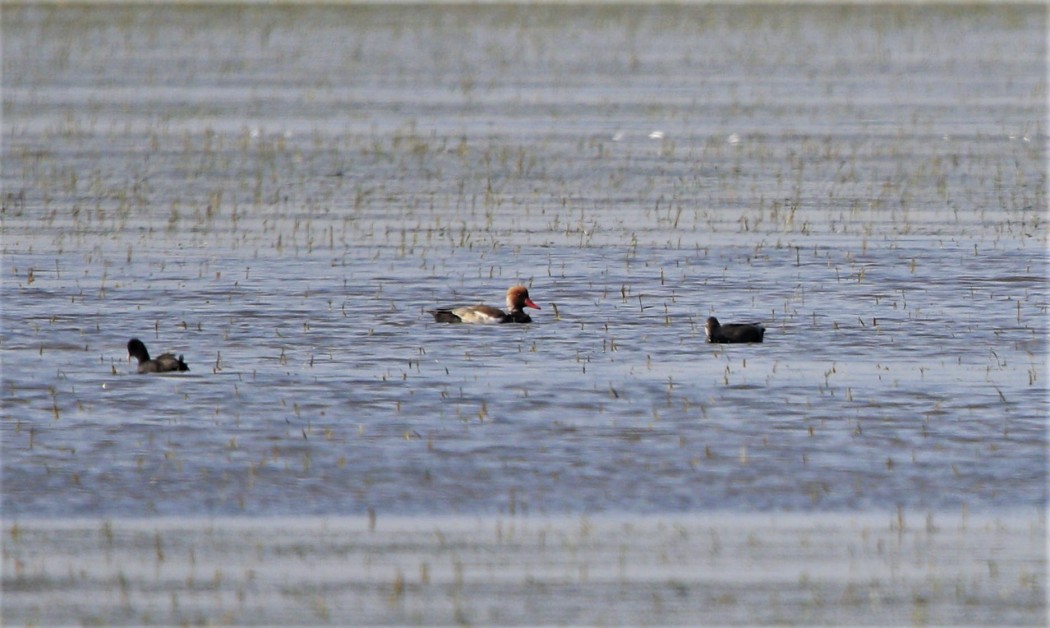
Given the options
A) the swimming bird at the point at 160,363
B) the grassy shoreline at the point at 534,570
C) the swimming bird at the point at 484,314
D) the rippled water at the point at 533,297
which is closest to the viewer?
the grassy shoreline at the point at 534,570

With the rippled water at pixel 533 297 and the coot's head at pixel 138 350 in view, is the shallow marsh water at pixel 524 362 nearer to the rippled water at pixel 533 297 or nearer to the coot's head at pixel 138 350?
the rippled water at pixel 533 297

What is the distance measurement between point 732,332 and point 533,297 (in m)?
3.10

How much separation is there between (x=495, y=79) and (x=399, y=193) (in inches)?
1029

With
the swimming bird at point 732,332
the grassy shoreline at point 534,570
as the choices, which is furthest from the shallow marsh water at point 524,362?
the swimming bird at point 732,332

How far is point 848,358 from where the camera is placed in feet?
50.0

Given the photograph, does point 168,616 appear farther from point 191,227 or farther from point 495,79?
point 495,79

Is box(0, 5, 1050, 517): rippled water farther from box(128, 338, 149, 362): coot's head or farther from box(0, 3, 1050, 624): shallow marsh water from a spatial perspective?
box(128, 338, 149, 362): coot's head

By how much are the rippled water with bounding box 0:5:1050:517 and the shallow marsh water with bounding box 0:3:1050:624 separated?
53 millimetres

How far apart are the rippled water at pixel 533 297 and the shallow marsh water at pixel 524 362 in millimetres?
53

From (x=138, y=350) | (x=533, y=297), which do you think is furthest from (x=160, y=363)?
(x=533, y=297)

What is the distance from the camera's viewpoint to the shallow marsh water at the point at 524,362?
970 cm

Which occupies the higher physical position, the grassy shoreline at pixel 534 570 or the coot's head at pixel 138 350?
the coot's head at pixel 138 350

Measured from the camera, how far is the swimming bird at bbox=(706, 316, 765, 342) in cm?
1558

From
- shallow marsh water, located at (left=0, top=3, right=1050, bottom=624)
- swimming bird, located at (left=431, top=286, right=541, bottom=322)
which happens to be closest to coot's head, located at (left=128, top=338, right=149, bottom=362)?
shallow marsh water, located at (left=0, top=3, right=1050, bottom=624)
